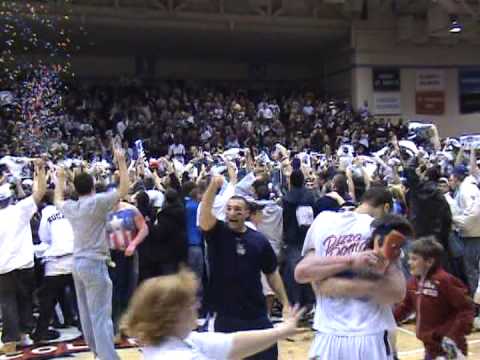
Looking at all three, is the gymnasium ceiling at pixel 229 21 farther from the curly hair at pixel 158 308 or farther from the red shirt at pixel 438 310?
the curly hair at pixel 158 308

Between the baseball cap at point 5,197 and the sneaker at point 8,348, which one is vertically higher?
the baseball cap at point 5,197

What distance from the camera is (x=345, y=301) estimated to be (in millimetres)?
3379

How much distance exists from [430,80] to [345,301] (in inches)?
989

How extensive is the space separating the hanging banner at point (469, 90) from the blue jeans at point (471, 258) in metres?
21.5

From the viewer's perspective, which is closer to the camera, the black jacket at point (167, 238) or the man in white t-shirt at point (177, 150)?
the black jacket at point (167, 238)

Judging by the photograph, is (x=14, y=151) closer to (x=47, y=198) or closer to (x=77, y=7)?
(x=77, y=7)

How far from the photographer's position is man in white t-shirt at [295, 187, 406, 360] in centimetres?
320

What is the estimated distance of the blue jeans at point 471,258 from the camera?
7508mm

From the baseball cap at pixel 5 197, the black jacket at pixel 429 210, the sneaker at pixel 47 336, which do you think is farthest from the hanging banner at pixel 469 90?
the baseball cap at pixel 5 197

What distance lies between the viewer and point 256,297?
4297mm

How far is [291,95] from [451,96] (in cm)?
687

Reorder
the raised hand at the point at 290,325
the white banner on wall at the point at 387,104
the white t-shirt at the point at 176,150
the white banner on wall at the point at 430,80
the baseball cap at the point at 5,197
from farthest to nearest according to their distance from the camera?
the white banner on wall at the point at 430,80, the white banner on wall at the point at 387,104, the white t-shirt at the point at 176,150, the baseball cap at the point at 5,197, the raised hand at the point at 290,325

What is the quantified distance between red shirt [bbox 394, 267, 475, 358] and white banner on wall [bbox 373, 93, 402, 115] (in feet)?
73.4

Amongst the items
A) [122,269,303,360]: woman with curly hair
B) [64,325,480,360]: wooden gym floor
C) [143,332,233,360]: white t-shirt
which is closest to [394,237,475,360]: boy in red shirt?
[64,325,480,360]: wooden gym floor
